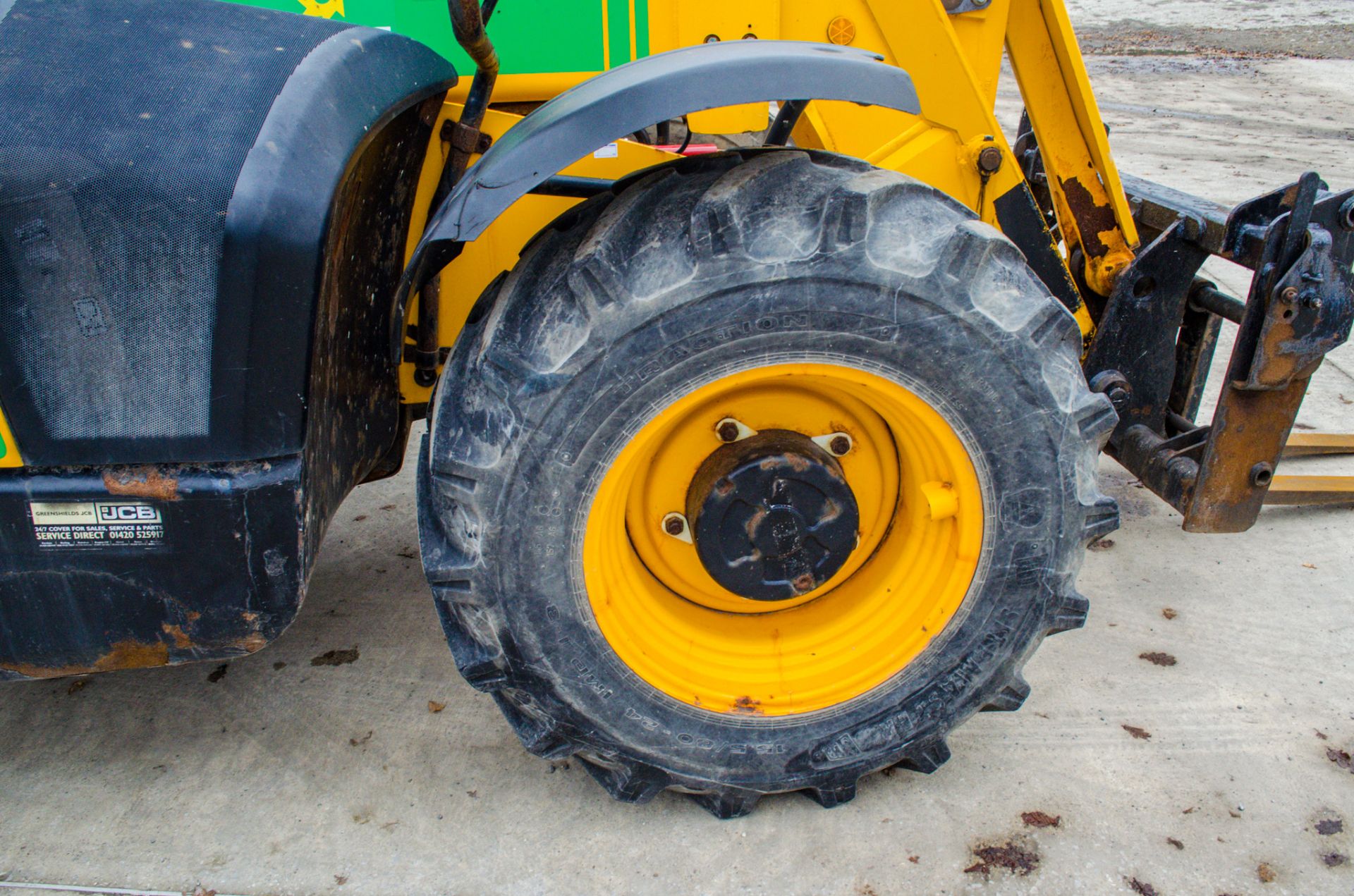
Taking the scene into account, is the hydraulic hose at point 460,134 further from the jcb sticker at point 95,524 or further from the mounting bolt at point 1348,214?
the mounting bolt at point 1348,214

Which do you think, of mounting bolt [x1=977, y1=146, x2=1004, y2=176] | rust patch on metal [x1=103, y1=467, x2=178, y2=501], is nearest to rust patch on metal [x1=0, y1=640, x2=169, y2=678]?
rust patch on metal [x1=103, y1=467, x2=178, y2=501]

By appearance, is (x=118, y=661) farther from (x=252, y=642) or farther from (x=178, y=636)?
(x=252, y=642)

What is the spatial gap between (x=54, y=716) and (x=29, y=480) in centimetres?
102

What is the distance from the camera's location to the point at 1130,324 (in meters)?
2.73

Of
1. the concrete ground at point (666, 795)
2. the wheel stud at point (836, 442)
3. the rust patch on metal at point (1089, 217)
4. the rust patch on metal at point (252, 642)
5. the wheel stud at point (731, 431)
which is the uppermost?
the rust patch on metal at point (1089, 217)

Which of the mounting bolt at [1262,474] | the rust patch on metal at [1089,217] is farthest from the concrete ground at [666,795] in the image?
the rust patch on metal at [1089,217]

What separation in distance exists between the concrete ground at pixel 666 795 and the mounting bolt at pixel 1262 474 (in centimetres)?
43

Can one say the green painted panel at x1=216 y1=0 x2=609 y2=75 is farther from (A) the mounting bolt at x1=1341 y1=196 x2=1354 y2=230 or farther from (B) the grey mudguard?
(A) the mounting bolt at x1=1341 y1=196 x2=1354 y2=230

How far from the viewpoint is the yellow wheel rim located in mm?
1931

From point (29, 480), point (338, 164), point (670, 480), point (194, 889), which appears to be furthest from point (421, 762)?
point (338, 164)

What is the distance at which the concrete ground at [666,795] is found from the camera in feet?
6.47

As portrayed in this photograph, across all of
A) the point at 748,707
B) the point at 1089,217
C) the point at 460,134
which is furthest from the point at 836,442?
the point at 1089,217

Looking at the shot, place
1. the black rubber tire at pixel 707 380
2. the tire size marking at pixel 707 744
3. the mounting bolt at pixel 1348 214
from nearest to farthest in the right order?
the black rubber tire at pixel 707 380 → the tire size marking at pixel 707 744 → the mounting bolt at pixel 1348 214

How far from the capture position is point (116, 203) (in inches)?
59.7
